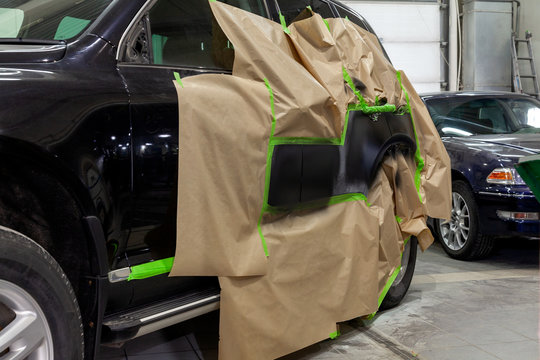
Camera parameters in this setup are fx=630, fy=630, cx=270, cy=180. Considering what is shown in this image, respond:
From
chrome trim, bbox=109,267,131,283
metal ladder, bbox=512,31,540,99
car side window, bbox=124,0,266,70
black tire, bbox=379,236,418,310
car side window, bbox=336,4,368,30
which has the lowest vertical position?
black tire, bbox=379,236,418,310

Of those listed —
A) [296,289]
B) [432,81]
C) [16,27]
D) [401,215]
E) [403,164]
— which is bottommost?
A: [296,289]

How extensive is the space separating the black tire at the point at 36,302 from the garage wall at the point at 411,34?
944cm

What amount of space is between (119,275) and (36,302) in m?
0.40

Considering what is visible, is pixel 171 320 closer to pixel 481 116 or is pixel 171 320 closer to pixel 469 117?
pixel 469 117

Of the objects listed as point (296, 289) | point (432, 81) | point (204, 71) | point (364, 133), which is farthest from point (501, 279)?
point (432, 81)

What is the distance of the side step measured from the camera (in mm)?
2152

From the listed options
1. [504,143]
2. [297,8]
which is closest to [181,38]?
[297,8]

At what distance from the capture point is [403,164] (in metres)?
3.75

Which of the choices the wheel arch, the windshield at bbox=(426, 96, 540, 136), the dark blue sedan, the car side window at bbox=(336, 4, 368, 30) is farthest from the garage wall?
the wheel arch

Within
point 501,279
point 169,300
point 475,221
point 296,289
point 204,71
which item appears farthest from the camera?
point 475,221

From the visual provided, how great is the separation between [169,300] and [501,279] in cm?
326

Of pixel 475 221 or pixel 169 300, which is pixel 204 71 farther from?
pixel 475 221

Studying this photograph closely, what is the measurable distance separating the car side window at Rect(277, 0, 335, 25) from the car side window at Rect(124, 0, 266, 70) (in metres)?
0.34

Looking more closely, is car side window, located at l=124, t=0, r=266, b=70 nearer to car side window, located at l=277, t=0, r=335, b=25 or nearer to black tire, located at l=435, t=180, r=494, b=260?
car side window, located at l=277, t=0, r=335, b=25
